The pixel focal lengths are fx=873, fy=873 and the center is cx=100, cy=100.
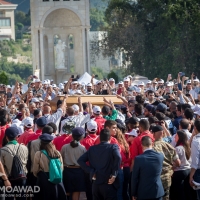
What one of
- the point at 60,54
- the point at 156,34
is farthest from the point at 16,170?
the point at 60,54

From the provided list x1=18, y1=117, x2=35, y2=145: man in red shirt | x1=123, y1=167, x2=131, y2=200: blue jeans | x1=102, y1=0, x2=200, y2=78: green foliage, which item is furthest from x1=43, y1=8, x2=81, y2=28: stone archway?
x1=123, y1=167, x2=131, y2=200: blue jeans

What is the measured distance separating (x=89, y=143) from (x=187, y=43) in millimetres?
25902

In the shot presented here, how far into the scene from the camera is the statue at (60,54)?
43438 millimetres

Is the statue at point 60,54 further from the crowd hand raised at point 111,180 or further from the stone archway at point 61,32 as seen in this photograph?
the crowd hand raised at point 111,180

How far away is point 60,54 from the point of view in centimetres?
4372

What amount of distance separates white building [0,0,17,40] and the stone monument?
267 ft

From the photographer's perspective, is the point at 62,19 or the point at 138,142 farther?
the point at 62,19

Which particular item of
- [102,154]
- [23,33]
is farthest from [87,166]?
[23,33]

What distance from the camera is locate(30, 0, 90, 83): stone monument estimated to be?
132 feet

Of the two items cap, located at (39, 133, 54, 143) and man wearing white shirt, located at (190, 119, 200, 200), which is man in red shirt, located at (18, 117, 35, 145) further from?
man wearing white shirt, located at (190, 119, 200, 200)

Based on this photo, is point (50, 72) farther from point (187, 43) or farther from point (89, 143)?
point (89, 143)

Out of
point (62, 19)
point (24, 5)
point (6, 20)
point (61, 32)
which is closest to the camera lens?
point (62, 19)

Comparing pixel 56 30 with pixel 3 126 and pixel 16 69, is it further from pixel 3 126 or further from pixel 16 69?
pixel 16 69

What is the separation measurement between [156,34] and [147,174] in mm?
28782
